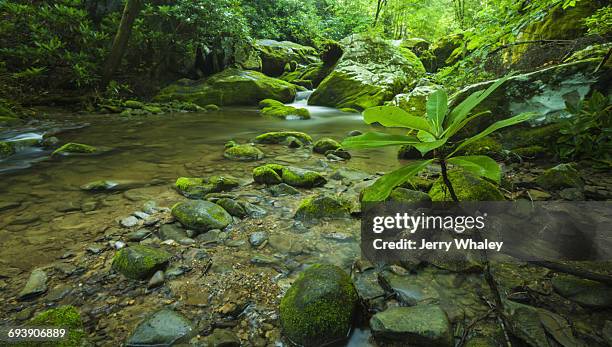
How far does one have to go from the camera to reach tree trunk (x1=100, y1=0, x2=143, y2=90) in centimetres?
828

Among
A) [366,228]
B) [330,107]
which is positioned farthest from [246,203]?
[330,107]

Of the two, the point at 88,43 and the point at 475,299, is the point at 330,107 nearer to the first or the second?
the point at 88,43

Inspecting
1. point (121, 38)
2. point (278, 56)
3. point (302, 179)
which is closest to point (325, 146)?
point (302, 179)

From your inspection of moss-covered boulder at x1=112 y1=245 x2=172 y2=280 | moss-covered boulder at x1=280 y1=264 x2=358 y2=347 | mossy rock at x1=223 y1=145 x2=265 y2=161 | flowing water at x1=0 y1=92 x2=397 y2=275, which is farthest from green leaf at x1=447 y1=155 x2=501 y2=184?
mossy rock at x1=223 y1=145 x2=265 y2=161

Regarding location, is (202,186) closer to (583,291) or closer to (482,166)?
(482,166)

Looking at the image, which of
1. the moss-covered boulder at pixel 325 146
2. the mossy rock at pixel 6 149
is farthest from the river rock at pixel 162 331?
the mossy rock at pixel 6 149

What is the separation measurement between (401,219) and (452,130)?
113 cm

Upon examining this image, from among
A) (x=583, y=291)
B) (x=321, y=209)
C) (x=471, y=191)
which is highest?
(x=471, y=191)

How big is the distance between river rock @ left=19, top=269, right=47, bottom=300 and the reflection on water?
0.18m

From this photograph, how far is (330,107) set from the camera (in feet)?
35.9

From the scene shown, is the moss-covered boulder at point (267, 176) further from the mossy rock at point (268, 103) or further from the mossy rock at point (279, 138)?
the mossy rock at point (268, 103)

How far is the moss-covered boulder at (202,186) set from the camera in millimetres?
3096

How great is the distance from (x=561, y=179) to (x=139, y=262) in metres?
3.25

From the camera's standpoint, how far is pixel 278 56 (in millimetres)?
15883
